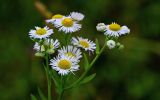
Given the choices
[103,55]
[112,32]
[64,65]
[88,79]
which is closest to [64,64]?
[64,65]

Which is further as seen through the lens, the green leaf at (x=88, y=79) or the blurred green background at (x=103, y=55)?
the blurred green background at (x=103, y=55)

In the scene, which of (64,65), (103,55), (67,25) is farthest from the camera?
(103,55)

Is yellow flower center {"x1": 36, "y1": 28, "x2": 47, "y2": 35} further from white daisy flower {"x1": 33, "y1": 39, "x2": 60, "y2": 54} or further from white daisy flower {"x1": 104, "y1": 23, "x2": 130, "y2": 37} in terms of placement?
white daisy flower {"x1": 104, "y1": 23, "x2": 130, "y2": 37}

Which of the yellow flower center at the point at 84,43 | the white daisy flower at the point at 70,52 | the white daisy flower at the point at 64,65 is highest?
the yellow flower center at the point at 84,43

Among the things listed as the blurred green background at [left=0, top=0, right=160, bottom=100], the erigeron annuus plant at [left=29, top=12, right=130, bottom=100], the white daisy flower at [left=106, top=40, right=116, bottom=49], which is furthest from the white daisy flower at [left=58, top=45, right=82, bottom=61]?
the blurred green background at [left=0, top=0, right=160, bottom=100]

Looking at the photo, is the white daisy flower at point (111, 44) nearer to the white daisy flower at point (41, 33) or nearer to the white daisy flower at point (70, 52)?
the white daisy flower at point (70, 52)

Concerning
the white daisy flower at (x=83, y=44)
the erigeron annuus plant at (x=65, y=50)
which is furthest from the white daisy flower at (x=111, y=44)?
the white daisy flower at (x=83, y=44)

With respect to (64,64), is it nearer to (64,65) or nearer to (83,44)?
(64,65)
